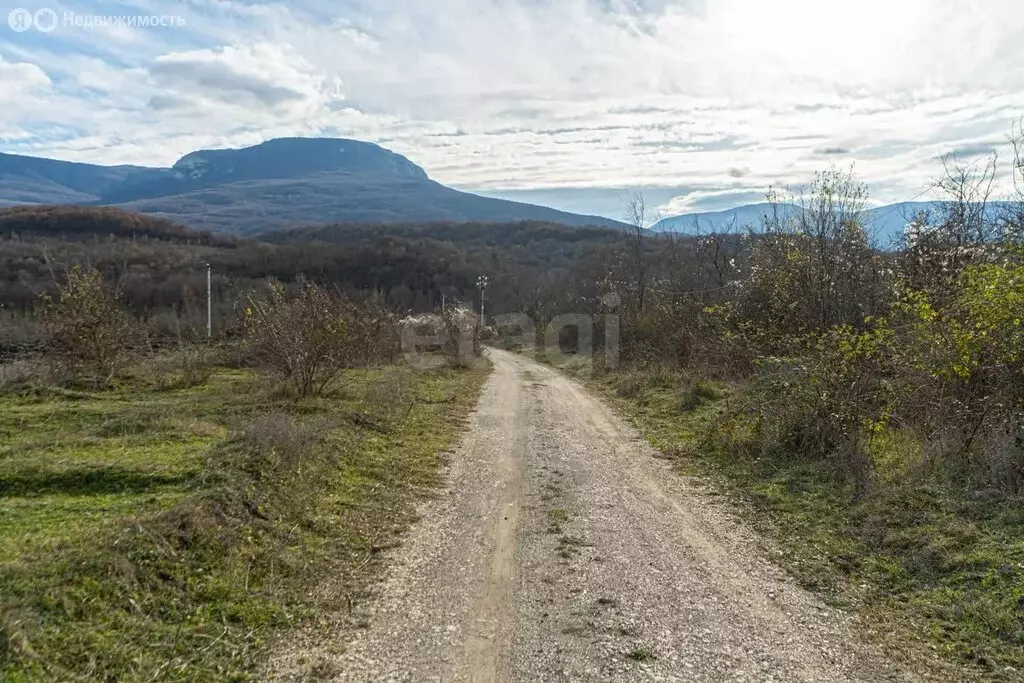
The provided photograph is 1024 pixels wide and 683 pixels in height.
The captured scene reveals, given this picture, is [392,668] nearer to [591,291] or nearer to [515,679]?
[515,679]

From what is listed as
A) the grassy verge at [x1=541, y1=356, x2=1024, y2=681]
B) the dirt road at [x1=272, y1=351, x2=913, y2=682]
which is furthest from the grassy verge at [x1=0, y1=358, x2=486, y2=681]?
the grassy verge at [x1=541, y1=356, x2=1024, y2=681]

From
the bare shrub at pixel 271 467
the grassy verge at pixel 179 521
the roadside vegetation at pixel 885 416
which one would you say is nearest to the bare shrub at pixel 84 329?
the grassy verge at pixel 179 521

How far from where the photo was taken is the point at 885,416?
29.1ft

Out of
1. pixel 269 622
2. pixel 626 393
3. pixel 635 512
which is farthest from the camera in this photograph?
pixel 626 393

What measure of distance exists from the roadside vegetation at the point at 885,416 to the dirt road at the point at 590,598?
600 mm

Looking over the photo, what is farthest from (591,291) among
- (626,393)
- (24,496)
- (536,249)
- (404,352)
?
(536,249)

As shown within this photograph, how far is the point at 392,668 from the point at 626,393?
15.0 meters

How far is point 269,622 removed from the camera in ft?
16.4

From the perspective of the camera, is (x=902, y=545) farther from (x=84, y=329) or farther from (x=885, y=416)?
(x=84, y=329)

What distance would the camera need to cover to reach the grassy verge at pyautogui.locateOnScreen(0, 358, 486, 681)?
14.4 ft

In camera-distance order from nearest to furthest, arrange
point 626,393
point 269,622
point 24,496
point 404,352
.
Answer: point 269,622
point 24,496
point 626,393
point 404,352

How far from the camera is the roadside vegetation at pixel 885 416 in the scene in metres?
5.64

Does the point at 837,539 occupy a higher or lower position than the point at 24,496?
lower

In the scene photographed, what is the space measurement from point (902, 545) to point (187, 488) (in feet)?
23.2
